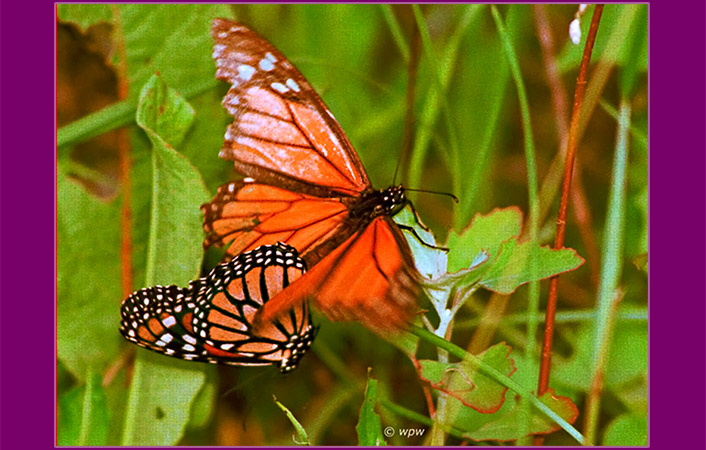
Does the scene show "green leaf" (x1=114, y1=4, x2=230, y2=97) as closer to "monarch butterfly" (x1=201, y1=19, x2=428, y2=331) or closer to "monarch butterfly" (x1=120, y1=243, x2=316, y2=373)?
"monarch butterfly" (x1=201, y1=19, x2=428, y2=331)

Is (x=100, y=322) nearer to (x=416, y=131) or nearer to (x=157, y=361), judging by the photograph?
(x=157, y=361)

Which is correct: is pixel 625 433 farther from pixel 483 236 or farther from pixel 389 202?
pixel 389 202

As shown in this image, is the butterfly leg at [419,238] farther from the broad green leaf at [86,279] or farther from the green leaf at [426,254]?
the broad green leaf at [86,279]

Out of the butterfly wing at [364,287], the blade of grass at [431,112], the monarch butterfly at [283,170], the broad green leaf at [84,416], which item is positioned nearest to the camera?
the butterfly wing at [364,287]

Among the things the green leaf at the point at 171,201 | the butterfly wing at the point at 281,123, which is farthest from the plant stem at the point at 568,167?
the green leaf at the point at 171,201

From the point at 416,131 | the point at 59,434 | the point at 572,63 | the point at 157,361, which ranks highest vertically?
the point at 572,63

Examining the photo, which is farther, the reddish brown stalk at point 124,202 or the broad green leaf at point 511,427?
the reddish brown stalk at point 124,202

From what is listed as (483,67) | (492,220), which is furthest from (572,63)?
(492,220)
